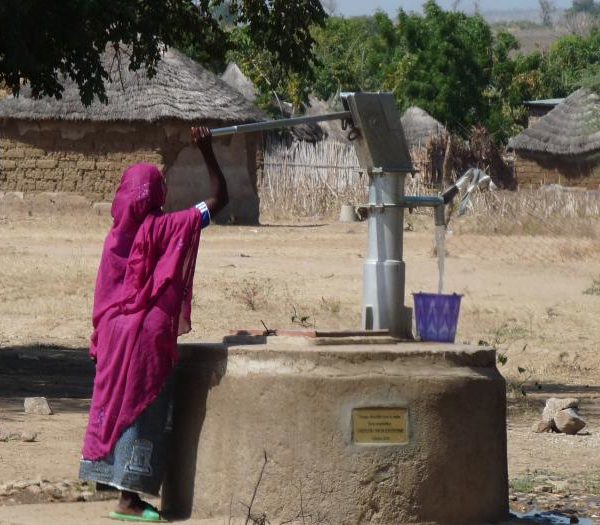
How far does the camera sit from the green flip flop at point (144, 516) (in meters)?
5.13

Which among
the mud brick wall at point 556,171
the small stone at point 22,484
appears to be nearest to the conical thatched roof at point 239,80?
the mud brick wall at point 556,171

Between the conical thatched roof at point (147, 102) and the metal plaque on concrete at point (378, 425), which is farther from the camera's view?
the conical thatched roof at point (147, 102)

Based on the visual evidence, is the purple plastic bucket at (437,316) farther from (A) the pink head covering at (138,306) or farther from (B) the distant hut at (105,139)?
(B) the distant hut at (105,139)

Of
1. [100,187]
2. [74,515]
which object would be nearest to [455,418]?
[74,515]

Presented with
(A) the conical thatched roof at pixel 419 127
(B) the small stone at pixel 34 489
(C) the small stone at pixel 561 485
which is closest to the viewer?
(B) the small stone at pixel 34 489

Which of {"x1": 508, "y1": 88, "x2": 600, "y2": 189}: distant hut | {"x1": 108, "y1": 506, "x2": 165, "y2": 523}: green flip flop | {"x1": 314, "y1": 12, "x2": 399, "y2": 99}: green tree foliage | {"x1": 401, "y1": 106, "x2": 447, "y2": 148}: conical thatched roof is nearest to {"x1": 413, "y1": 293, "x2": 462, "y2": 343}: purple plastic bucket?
{"x1": 108, "y1": 506, "x2": 165, "y2": 523}: green flip flop

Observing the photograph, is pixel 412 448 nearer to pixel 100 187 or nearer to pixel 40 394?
pixel 40 394

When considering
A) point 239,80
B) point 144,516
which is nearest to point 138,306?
point 144,516

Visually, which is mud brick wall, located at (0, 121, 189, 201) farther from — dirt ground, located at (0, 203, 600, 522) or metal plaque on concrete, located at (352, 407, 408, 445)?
metal plaque on concrete, located at (352, 407, 408, 445)

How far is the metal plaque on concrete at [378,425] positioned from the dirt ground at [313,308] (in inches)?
52.6

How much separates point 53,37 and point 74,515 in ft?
15.7

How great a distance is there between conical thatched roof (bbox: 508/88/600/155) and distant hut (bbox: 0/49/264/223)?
36.1 ft

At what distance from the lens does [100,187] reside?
2164 cm

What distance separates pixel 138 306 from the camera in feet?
16.6
